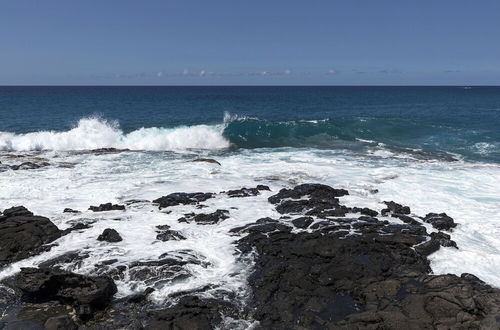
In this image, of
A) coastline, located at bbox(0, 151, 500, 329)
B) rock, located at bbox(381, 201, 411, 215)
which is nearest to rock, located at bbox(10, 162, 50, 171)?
coastline, located at bbox(0, 151, 500, 329)

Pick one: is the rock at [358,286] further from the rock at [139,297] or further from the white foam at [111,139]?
the white foam at [111,139]

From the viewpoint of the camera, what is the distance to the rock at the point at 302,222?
1206 centimetres

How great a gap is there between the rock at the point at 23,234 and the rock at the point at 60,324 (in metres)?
3.28

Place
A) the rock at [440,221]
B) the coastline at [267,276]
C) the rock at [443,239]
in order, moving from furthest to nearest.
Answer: the rock at [440,221], the rock at [443,239], the coastline at [267,276]

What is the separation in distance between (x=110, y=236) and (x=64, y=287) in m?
2.81

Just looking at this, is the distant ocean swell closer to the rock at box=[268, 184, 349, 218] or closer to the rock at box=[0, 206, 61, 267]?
the rock at box=[268, 184, 349, 218]

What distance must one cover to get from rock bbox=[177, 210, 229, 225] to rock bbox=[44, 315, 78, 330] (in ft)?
17.6

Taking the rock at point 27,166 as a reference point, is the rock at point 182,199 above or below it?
above

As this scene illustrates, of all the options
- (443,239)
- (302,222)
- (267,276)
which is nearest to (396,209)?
(443,239)

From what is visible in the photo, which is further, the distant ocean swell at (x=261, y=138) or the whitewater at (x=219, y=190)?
the distant ocean swell at (x=261, y=138)

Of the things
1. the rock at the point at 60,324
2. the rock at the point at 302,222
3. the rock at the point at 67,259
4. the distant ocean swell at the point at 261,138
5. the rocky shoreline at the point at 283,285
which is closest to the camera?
the rock at the point at 60,324

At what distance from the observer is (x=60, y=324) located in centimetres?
732

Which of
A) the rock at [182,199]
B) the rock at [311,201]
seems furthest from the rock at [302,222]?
the rock at [182,199]

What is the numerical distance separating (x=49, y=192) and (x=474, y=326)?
46.7 feet
